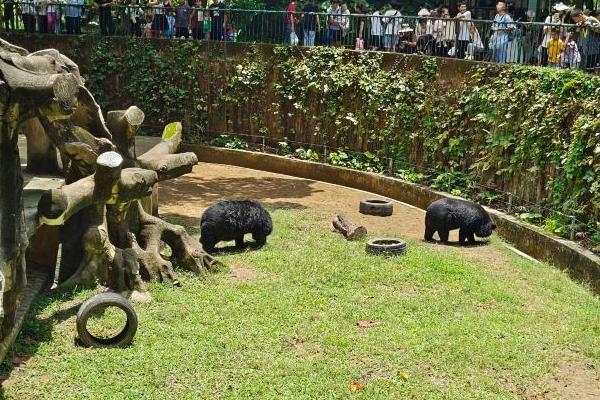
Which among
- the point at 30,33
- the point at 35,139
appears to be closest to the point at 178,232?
the point at 35,139

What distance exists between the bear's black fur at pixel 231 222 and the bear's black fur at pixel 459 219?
269 centimetres

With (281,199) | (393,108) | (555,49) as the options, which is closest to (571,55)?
(555,49)

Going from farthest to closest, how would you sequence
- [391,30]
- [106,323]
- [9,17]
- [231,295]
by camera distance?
[9,17] → [391,30] → [231,295] → [106,323]

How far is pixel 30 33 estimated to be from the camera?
22266 millimetres

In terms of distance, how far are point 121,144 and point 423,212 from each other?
6812 mm

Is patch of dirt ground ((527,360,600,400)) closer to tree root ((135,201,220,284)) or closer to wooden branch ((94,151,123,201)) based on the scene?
tree root ((135,201,220,284))

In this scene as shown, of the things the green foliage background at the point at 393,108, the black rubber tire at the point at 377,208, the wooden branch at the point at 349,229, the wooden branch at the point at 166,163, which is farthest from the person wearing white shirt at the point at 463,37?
the wooden branch at the point at 166,163

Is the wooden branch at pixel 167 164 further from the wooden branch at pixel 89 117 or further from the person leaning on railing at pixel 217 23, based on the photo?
the person leaning on railing at pixel 217 23

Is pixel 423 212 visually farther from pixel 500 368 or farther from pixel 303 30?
pixel 500 368

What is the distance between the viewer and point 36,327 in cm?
884

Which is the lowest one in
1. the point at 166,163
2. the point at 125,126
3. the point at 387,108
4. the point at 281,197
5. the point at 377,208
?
the point at 281,197

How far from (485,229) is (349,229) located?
6.76 feet

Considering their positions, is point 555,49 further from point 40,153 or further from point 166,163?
point 40,153

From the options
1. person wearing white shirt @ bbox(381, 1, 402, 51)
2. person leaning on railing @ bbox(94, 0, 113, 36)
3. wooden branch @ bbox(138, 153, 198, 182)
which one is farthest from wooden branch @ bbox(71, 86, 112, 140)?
person leaning on railing @ bbox(94, 0, 113, 36)
